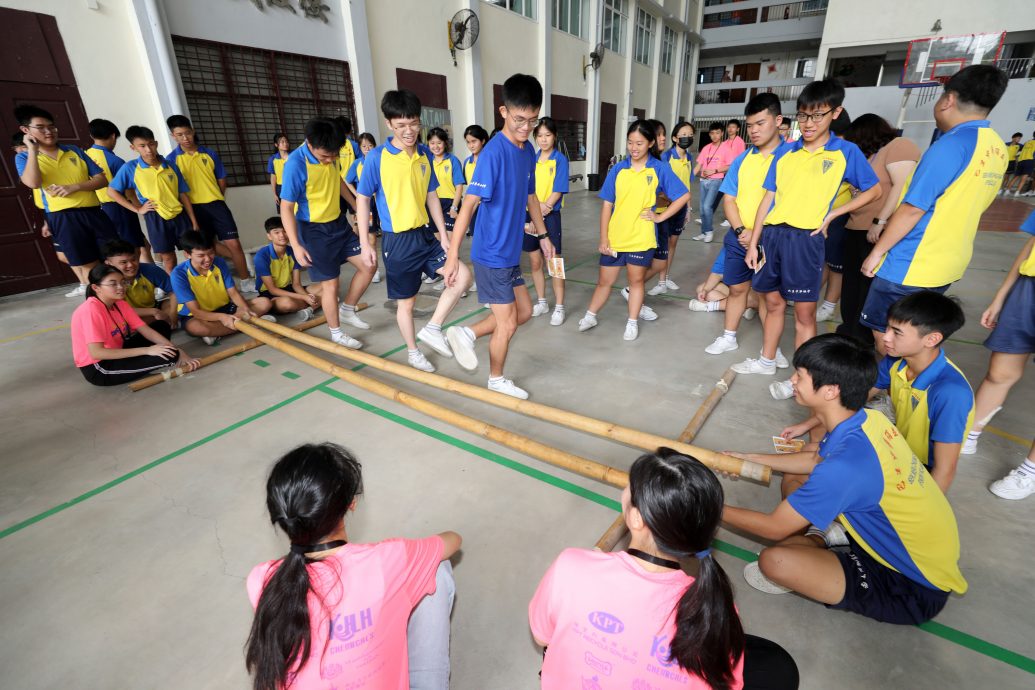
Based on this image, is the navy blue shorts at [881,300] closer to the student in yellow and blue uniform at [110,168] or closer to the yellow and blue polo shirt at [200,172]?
the yellow and blue polo shirt at [200,172]

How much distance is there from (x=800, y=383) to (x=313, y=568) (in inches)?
62.3

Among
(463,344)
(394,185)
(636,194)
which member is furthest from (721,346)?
(394,185)

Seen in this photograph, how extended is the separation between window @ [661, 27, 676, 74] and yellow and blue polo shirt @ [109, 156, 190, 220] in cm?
2029

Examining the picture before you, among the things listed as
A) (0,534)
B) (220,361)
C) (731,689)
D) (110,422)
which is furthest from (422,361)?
(731,689)

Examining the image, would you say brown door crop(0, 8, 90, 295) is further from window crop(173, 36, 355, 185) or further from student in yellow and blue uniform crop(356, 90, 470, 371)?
student in yellow and blue uniform crop(356, 90, 470, 371)

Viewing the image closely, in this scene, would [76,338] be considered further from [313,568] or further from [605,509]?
[605,509]

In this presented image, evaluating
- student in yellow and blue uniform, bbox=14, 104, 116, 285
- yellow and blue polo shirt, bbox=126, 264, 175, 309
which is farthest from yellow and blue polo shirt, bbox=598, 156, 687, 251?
student in yellow and blue uniform, bbox=14, 104, 116, 285

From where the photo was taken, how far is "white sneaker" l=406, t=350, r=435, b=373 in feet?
11.3

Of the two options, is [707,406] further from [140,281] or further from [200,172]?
[200,172]

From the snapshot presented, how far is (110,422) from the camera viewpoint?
115 inches

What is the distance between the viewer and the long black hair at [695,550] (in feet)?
2.97

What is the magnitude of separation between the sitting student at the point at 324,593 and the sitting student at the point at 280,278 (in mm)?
3823

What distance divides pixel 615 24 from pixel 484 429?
57.0ft

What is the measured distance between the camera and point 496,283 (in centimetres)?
285
